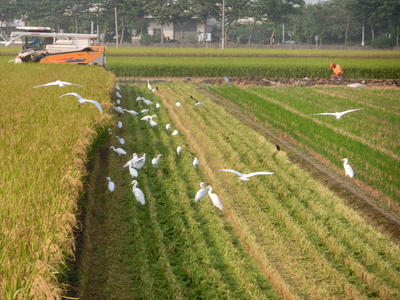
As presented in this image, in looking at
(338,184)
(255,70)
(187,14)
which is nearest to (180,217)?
(338,184)

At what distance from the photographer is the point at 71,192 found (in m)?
5.20

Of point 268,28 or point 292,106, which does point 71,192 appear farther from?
point 268,28

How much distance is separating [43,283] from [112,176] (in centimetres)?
596

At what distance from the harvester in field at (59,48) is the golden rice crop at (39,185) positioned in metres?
15.3

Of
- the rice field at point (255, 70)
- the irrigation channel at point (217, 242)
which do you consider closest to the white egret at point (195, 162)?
the irrigation channel at point (217, 242)

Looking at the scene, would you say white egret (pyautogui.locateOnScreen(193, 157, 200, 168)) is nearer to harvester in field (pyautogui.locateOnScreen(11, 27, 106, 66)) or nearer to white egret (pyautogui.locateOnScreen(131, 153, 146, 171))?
white egret (pyautogui.locateOnScreen(131, 153, 146, 171))

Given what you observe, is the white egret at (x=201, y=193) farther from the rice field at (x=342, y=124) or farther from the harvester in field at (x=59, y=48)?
the harvester in field at (x=59, y=48)

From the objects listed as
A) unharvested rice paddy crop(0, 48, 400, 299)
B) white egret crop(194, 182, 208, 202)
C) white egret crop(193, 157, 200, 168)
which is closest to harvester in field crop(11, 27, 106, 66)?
unharvested rice paddy crop(0, 48, 400, 299)

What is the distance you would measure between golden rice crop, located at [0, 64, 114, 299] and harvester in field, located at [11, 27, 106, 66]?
1529 centimetres

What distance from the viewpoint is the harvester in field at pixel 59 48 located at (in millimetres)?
25562

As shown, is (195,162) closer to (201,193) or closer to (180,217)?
(201,193)

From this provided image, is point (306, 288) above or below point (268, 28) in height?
below

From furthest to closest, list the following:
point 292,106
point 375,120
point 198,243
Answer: point 292,106
point 375,120
point 198,243

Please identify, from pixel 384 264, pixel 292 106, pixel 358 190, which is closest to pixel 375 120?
pixel 292 106
